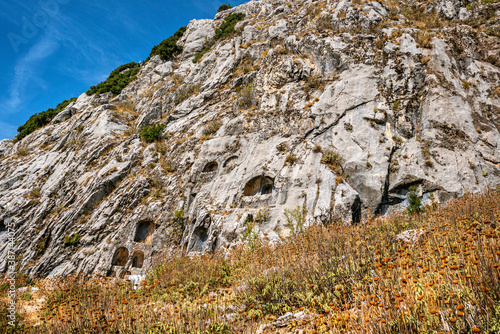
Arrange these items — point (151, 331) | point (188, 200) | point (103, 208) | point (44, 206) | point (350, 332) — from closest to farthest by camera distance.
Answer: point (350, 332) < point (151, 331) < point (188, 200) < point (103, 208) < point (44, 206)

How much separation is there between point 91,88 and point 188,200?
36.3 meters

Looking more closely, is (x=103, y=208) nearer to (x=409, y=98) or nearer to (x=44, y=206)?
(x=44, y=206)

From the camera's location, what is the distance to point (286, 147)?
18562 mm

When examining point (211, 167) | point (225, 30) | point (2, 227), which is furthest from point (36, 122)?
point (211, 167)

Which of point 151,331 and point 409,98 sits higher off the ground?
point 409,98

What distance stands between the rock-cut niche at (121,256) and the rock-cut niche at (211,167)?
9.11 meters

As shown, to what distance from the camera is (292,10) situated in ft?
105

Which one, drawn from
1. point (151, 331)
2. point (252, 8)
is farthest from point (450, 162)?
point (252, 8)

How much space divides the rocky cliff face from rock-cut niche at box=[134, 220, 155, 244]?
0.09 meters

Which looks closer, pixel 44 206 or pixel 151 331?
pixel 151 331

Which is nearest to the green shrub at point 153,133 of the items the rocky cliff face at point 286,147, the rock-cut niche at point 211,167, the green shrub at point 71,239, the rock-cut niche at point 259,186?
the rocky cliff face at point 286,147

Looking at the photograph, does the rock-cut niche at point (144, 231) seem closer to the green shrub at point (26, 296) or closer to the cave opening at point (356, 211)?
the green shrub at point (26, 296)

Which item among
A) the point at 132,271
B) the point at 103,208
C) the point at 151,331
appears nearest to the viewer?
the point at 151,331

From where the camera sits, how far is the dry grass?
9.43 ft
